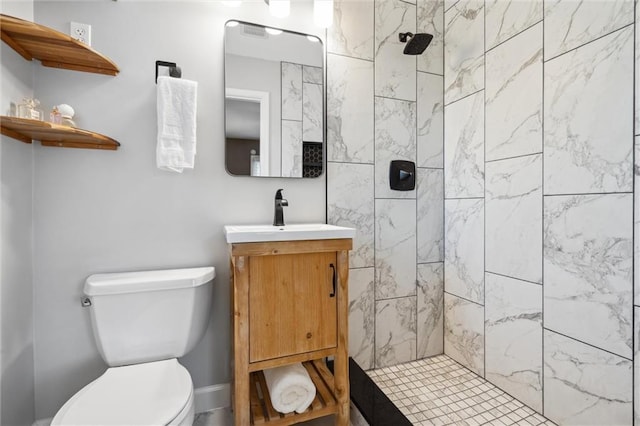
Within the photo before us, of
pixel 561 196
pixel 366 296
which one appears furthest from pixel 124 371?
pixel 561 196

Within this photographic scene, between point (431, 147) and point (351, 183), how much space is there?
2.09 feet

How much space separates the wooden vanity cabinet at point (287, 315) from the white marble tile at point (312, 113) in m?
0.69

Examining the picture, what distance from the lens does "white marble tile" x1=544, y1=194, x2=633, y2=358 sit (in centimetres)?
114

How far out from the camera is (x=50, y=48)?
1.21 metres

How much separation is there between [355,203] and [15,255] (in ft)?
5.25

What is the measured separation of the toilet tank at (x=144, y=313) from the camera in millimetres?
1247

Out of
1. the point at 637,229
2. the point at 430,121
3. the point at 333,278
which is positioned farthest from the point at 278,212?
the point at 637,229

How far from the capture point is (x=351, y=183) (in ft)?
5.90

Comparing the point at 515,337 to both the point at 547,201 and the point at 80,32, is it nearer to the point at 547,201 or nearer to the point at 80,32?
the point at 547,201

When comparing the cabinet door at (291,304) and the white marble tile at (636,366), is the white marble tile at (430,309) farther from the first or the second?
the white marble tile at (636,366)

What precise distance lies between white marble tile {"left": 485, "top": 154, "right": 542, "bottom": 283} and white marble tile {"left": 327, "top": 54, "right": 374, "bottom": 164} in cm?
72

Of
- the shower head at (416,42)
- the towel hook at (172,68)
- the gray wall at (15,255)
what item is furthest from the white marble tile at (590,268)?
the gray wall at (15,255)

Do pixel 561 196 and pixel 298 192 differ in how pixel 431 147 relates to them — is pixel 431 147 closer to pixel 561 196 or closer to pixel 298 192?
pixel 561 196

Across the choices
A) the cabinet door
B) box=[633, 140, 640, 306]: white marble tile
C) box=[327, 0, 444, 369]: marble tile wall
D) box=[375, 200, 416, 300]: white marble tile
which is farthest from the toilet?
box=[633, 140, 640, 306]: white marble tile
